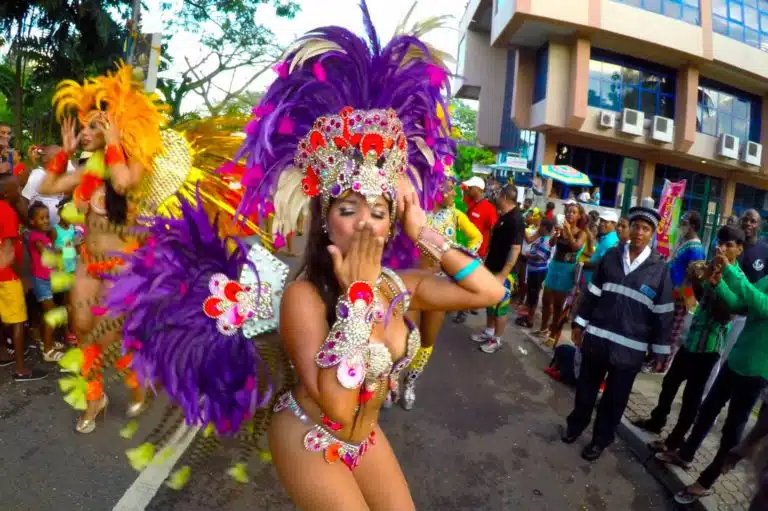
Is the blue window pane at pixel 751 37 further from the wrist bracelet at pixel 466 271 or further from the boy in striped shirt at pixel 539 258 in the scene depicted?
the wrist bracelet at pixel 466 271

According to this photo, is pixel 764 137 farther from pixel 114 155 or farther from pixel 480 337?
pixel 114 155

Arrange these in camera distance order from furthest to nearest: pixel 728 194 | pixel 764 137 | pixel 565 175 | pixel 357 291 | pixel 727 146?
1. pixel 728 194
2. pixel 764 137
3. pixel 727 146
4. pixel 565 175
5. pixel 357 291

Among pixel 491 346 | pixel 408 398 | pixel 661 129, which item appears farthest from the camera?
pixel 661 129

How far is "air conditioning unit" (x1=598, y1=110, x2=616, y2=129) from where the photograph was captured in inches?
819

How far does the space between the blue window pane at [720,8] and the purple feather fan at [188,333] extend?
27.4 meters

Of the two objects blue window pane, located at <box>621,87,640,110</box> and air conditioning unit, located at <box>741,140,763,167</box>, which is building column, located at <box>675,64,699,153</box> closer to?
blue window pane, located at <box>621,87,640,110</box>

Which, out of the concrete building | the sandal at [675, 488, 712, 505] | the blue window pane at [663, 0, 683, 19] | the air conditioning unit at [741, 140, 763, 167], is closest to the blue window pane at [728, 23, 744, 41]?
the concrete building

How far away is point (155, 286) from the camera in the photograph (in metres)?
1.87

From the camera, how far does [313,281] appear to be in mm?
1773

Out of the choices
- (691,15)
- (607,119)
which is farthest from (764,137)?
(607,119)

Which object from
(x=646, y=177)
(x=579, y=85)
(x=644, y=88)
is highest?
(x=644, y=88)

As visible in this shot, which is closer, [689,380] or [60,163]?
[60,163]

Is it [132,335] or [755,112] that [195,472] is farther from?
[755,112]

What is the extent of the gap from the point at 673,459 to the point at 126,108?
185 inches
